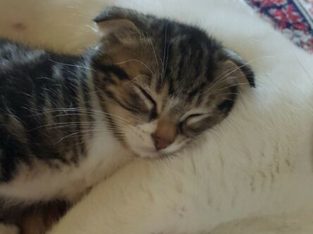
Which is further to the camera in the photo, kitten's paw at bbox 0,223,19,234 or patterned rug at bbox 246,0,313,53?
patterned rug at bbox 246,0,313,53

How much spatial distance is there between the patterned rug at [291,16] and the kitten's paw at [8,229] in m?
1.11

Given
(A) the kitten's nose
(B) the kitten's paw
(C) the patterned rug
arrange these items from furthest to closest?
(C) the patterned rug → (B) the kitten's paw → (A) the kitten's nose

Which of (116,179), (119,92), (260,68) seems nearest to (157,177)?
(116,179)

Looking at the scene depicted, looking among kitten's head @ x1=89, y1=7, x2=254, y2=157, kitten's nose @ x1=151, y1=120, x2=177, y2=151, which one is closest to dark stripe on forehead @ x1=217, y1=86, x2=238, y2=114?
kitten's head @ x1=89, y1=7, x2=254, y2=157

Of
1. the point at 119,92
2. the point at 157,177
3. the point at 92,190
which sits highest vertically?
the point at 119,92

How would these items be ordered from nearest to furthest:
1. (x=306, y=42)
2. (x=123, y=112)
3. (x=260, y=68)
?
(x=123, y=112), (x=260, y=68), (x=306, y=42)

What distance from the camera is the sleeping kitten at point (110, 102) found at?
47.1 inches

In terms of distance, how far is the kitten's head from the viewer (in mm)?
1191

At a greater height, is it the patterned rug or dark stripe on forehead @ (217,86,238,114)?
dark stripe on forehead @ (217,86,238,114)

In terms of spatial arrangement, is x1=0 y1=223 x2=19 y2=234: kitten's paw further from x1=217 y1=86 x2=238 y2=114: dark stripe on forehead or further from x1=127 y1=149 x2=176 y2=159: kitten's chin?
x1=217 y1=86 x2=238 y2=114: dark stripe on forehead

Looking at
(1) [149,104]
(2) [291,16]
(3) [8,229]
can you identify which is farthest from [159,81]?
(2) [291,16]

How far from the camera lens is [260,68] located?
1.35 metres

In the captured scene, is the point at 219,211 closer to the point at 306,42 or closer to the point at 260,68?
the point at 260,68

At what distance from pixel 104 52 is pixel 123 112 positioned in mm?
143
